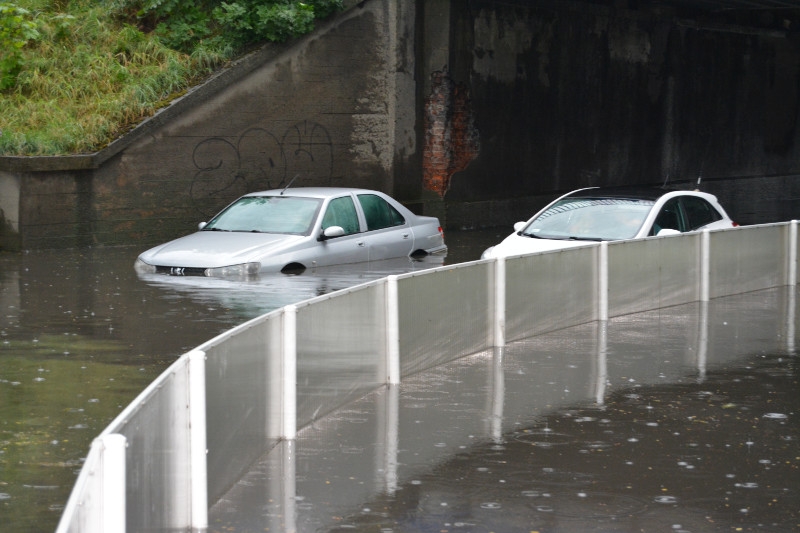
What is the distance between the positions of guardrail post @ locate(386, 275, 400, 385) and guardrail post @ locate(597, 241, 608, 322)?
403 centimetres

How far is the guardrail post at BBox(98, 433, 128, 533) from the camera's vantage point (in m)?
4.55

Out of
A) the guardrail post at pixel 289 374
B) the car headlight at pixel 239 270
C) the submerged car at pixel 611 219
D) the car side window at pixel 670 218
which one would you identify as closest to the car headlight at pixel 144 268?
the car headlight at pixel 239 270

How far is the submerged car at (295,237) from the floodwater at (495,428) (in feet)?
3.02

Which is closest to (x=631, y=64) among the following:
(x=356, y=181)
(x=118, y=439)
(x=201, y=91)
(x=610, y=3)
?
(x=610, y=3)

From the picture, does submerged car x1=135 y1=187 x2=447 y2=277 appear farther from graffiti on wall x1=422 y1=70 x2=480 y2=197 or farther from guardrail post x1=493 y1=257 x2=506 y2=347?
graffiti on wall x1=422 y1=70 x2=480 y2=197

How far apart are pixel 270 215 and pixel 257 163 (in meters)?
6.31

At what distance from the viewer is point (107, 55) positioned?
75.5ft

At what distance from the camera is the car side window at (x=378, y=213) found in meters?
16.9

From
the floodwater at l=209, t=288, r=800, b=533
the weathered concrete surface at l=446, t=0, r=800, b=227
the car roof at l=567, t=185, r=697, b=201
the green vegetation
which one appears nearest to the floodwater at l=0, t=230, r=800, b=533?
the floodwater at l=209, t=288, r=800, b=533

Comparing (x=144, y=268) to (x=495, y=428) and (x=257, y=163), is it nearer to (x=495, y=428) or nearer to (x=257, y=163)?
(x=257, y=163)

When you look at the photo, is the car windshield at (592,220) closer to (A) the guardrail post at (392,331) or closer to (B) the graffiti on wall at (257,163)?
(A) the guardrail post at (392,331)

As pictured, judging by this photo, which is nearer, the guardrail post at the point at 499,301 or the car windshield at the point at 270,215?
the guardrail post at the point at 499,301

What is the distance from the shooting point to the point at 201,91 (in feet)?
70.7

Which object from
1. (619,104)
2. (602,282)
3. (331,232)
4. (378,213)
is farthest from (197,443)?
(619,104)
